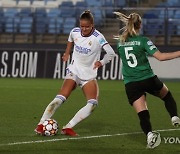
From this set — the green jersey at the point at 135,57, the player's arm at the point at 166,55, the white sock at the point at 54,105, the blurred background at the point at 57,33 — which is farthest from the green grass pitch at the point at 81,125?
the blurred background at the point at 57,33

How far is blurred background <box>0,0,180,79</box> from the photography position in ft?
94.6

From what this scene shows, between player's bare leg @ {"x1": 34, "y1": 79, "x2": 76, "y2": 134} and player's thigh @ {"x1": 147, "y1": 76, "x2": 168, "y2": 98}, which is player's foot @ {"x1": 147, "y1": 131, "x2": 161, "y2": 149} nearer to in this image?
player's thigh @ {"x1": 147, "y1": 76, "x2": 168, "y2": 98}

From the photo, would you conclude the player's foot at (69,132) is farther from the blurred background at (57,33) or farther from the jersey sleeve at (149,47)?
the blurred background at (57,33)

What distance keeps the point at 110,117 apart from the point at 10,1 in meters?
22.7

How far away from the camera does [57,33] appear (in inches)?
1223

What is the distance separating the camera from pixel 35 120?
45.6 feet

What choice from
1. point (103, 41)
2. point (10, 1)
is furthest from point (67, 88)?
point (10, 1)

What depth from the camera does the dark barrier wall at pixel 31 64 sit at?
28.8m

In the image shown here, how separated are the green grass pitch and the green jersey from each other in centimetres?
103

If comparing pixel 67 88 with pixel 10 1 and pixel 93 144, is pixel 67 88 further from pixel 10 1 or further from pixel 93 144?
pixel 10 1

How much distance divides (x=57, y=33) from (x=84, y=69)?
1943 centimetres

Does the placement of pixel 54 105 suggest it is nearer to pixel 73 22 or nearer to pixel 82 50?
pixel 82 50

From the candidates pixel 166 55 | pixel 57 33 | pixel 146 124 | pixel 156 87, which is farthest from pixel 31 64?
pixel 166 55

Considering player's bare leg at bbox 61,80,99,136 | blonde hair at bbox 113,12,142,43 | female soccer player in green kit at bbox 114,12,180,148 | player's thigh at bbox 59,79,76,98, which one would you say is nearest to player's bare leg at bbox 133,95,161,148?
female soccer player in green kit at bbox 114,12,180,148
